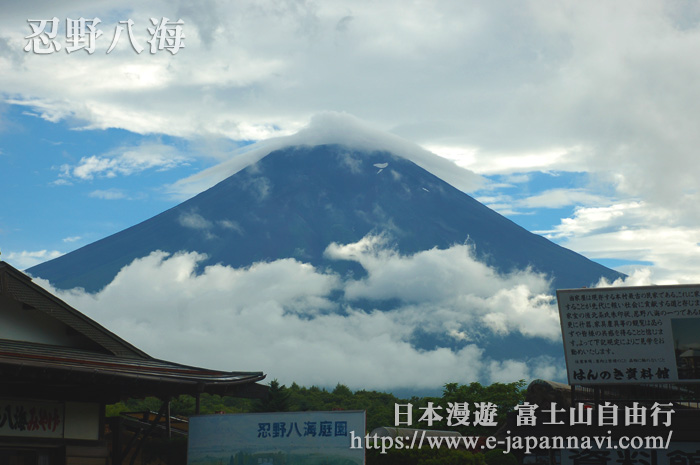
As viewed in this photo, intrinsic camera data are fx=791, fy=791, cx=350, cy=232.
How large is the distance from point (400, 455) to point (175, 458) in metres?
5.32

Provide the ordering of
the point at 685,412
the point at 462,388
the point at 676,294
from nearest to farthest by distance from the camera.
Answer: the point at 685,412, the point at 676,294, the point at 462,388

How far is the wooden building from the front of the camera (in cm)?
1492

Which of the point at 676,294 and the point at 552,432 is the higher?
the point at 676,294

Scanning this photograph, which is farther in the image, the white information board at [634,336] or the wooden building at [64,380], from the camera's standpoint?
the white information board at [634,336]

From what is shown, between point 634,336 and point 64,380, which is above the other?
point 634,336

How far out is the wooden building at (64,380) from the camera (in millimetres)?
14922

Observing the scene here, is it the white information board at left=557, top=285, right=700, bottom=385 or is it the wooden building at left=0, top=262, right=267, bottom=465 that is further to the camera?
the white information board at left=557, top=285, right=700, bottom=385

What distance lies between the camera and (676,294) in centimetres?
2039

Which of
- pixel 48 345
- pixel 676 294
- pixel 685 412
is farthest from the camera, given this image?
pixel 676 294

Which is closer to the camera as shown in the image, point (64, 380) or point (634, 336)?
point (64, 380)

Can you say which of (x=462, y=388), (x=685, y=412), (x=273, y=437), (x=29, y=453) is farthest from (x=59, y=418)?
(x=462, y=388)

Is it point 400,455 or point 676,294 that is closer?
point 400,455

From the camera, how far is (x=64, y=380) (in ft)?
48.5

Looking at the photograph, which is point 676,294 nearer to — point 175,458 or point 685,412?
point 685,412
